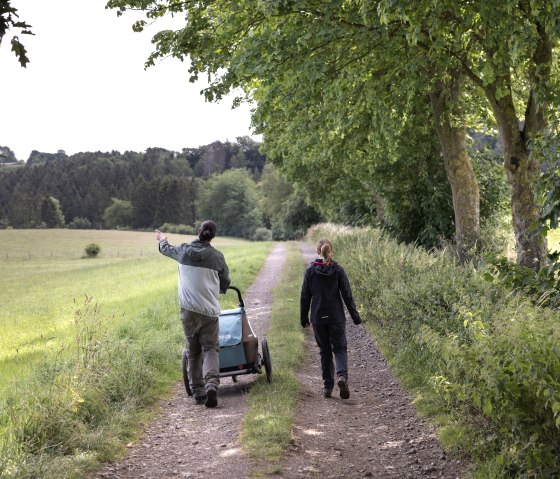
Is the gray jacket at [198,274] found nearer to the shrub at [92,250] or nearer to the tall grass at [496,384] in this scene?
the tall grass at [496,384]

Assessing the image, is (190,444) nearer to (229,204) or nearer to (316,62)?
(316,62)

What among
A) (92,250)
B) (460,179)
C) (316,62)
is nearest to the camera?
(316,62)

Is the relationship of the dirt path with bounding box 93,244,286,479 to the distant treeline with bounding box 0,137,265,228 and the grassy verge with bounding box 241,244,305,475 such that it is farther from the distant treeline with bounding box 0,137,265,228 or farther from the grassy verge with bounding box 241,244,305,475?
the distant treeline with bounding box 0,137,265,228

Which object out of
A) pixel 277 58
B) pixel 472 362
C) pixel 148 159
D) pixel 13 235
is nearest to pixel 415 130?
pixel 277 58

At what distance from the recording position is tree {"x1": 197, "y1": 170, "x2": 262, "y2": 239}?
11850 cm

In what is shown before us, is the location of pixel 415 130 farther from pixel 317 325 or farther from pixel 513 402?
pixel 513 402

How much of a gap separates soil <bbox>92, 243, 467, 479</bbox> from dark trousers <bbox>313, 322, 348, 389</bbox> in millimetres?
323

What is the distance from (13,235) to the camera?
248 ft

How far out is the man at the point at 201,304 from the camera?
857cm

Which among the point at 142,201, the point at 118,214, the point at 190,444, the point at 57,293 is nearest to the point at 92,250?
the point at 57,293

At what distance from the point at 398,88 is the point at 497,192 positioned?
34.3 feet

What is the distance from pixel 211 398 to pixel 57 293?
70.1 ft

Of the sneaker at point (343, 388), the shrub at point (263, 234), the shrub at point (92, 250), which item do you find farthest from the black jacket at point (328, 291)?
the shrub at point (263, 234)

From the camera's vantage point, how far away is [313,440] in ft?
23.2
